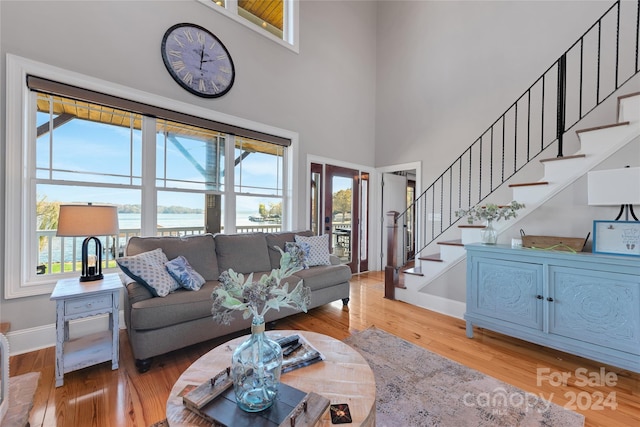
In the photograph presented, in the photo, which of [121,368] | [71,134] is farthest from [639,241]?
[71,134]

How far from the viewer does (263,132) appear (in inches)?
157

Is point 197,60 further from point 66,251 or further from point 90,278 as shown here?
point 90,278

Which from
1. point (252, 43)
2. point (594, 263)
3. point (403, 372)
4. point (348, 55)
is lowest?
point (403, 372)

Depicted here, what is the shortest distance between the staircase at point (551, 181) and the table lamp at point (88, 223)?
3371mm

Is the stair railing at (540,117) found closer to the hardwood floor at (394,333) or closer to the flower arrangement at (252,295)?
the hardwood floor at (394,333)

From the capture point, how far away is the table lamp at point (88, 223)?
6.81 ft

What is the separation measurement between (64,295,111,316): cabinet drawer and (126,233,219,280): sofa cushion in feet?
1.71

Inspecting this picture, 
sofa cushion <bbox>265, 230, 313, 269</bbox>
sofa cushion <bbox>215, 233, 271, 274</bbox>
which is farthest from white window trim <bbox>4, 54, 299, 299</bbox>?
sofa cushion <bbox>265, 230, 313, 269</bbox>

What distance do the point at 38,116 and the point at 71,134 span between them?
25cm

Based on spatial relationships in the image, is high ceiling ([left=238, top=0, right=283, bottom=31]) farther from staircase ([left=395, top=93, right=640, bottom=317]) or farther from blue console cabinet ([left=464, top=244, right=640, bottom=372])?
blue console cabinet ([left=464, top=244, right=640, bottom=372])

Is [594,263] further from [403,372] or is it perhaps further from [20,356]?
[20,356]

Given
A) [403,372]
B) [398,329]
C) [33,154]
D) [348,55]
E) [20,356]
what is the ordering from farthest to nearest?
1. [348,55]
2. [398,329]
3. [33,154]
4. [20,356]
5. [403,372]

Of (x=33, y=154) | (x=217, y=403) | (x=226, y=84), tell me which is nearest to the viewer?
(x=217, y=403)

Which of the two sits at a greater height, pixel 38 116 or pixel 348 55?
pixel 348 55
